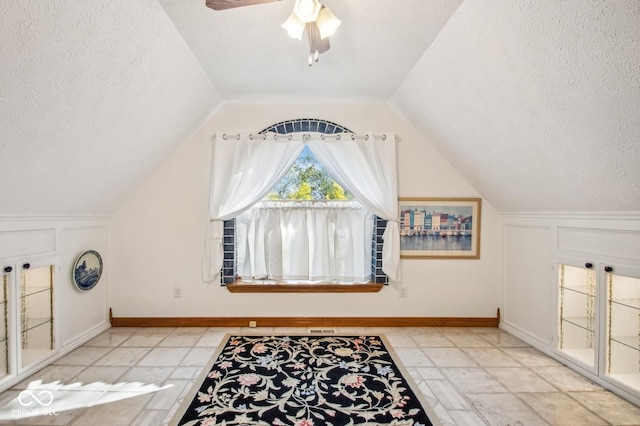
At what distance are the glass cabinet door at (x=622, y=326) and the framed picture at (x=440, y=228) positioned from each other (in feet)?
4.29

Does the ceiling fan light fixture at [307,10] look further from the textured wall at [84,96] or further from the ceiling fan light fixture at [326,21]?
the textured wall at [84,96]

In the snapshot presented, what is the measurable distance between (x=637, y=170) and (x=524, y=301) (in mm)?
1792

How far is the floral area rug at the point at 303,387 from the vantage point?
78.4 inches

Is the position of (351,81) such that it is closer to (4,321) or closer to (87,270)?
(87,270)

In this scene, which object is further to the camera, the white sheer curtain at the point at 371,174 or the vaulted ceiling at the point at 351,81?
the white sheer curtain at the point at 371,174

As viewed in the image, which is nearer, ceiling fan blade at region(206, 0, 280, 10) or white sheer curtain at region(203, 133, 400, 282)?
ceiling fan blade at region(206, 0, 280, 10)

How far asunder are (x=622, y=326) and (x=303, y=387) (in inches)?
91.5

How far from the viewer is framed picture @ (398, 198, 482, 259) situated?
3574 mm

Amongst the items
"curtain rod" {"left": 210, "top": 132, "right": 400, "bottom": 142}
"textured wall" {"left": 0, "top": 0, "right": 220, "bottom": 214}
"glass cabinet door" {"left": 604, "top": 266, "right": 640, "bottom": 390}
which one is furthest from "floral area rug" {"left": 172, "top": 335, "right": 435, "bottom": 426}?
"curtain rod" {"left": 210, "top": 132, "right": 400, "bottom": 142}

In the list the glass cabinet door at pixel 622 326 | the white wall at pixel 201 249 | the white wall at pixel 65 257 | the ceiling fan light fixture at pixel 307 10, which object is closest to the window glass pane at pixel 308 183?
the white wall at pixel 201 249

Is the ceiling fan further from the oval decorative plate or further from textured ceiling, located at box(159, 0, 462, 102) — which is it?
the oval decorative plate

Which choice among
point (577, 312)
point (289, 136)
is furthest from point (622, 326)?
point (289, 136)

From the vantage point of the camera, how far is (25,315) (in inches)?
101

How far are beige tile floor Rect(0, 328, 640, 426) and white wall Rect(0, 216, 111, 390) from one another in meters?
0.18
